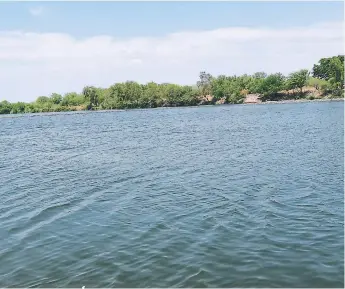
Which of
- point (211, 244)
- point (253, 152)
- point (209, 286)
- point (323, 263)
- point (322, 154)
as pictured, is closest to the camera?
point (209, 286)

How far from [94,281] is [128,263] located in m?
1.55

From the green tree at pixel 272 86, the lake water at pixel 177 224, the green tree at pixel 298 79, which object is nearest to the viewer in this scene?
the lake water at pixel 177 224

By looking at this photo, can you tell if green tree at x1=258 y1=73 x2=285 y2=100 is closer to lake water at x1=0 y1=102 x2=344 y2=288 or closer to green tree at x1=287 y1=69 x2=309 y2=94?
green tree at x1=287 y1=69 x2=309 y2=94

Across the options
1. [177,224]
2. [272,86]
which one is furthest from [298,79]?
[177,224]

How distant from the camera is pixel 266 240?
49.7 feet

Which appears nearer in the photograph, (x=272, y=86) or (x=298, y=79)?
(x=298, y=79)

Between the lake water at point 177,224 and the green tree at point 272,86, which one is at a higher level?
the green tree at point 272,86

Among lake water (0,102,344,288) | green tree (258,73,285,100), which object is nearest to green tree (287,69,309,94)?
green tree (258,73,285,100)

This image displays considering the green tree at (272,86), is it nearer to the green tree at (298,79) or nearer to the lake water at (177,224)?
the green tree at (298,79)

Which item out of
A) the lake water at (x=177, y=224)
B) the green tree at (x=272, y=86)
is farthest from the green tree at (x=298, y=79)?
the lake water at (x=177, y=224)

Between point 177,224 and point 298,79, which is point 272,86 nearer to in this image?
point 298,79

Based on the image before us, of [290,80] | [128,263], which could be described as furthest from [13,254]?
[290,80]

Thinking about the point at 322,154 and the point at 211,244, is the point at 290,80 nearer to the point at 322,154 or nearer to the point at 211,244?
the point at 322,154

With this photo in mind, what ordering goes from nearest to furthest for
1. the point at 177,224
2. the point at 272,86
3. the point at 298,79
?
the point at 177,224
the point at 298,79
the point at 272,86
